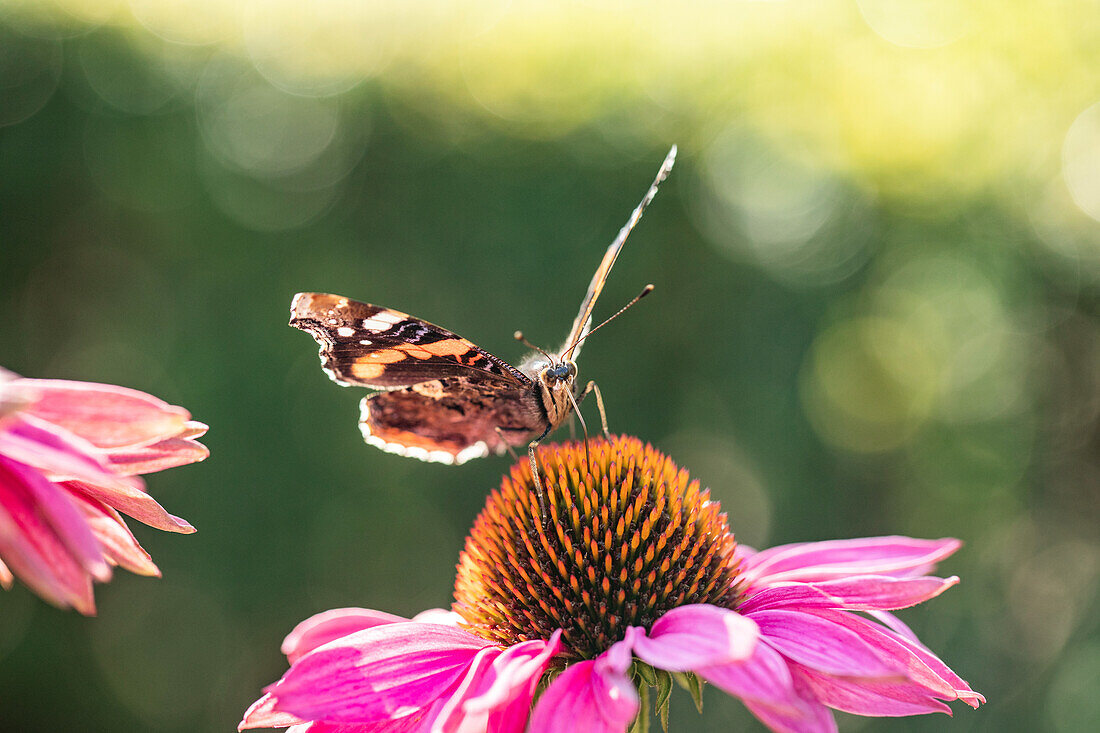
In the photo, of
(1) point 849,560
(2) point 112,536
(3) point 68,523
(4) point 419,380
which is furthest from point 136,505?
(1) point 849,560

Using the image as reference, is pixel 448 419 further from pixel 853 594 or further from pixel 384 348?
pixel 853 594

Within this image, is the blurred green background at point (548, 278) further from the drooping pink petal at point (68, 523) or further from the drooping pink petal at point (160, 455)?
the drooping pink petal at point (68, 523)

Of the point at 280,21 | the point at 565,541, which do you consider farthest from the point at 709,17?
the point at 565,541

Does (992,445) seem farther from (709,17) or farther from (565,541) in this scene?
(565,541)

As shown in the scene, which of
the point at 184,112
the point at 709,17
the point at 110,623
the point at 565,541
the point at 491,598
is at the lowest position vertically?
the point at 110,623

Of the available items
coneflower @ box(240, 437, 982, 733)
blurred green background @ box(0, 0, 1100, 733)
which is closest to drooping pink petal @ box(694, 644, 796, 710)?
coneflower @ box(240, 437, 982, 733)

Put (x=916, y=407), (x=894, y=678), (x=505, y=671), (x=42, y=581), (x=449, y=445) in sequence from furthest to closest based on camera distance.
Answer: (x=916, y=407), (x=449, y=445), (x=505, y=671), (x=894, y=678), (x=42, y=581)

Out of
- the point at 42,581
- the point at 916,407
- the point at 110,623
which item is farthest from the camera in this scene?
the point at 916,407

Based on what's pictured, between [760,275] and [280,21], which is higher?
[280,21]

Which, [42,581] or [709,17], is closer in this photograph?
[42,581]
